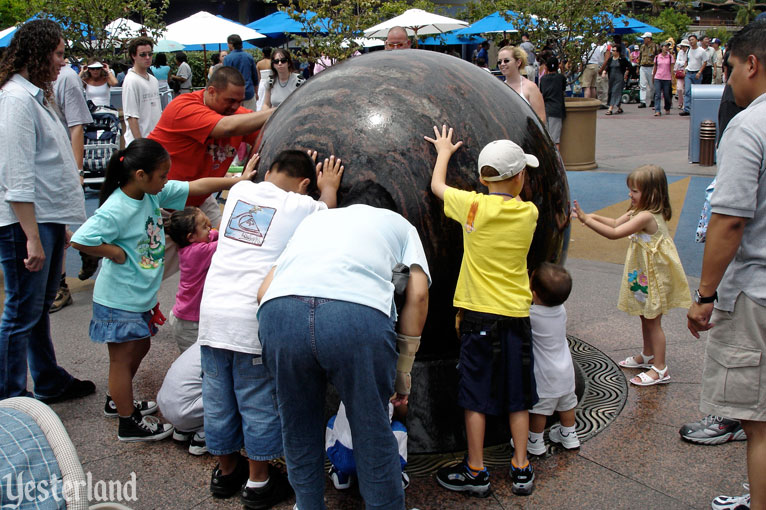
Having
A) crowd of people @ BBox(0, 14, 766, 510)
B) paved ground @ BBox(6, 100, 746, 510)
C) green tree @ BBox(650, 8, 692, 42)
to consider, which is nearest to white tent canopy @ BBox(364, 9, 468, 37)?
paved ground @ BBox(6, 100, 746, 510)

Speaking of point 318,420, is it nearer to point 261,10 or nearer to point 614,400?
point 614,400

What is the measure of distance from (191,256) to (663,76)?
20418mm

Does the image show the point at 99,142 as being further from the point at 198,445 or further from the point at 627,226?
the point at 627,226

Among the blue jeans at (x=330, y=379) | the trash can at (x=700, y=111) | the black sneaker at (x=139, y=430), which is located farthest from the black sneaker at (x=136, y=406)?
the trash can at (x=700, y=111)

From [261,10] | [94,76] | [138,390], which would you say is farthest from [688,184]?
[261,10]

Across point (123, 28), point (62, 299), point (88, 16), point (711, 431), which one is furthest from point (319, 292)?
point (123, 28)

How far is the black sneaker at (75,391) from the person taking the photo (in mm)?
4492

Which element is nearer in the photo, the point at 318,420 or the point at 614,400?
the point at 318,420

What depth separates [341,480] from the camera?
344 cm

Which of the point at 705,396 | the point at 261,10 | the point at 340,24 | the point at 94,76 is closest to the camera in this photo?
the point at 705,396

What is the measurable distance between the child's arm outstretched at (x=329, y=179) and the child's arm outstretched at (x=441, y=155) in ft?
1.52

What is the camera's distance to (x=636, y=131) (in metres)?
18.0

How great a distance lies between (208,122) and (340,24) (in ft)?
41.4

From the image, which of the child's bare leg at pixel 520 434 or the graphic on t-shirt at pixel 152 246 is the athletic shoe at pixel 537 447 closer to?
the child's bare leg at pixel 520 434
